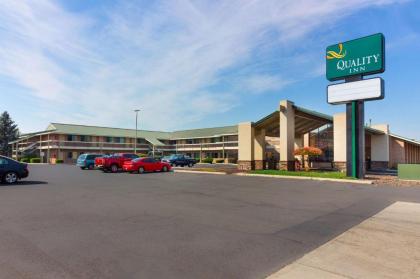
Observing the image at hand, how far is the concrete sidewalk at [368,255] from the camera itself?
4.79 meters

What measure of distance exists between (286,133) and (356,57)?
8.21 meters

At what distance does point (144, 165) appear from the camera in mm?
28281

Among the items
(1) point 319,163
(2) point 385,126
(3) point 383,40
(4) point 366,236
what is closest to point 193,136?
(1) point 319,163

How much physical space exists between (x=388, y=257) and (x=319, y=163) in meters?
31.6

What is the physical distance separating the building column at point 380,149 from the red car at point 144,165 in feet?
67.7

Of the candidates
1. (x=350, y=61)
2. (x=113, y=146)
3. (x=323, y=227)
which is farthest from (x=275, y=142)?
(x=323, y=227)

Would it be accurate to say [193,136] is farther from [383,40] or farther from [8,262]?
[8,262]

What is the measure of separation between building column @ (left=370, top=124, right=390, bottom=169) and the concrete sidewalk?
24.6m

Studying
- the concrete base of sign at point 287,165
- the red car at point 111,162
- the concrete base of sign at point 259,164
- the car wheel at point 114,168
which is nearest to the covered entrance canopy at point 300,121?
the concrete base of sign at point 259,164

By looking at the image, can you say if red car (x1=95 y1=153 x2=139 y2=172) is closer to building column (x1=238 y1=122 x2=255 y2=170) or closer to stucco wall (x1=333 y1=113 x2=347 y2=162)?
building column (x1=238 y1=122 x2=255 y2=170)

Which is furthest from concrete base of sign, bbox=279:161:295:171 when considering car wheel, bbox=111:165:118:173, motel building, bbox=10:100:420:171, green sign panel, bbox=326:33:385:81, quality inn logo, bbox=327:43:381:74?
car wheel, bbox=111:165:118:173

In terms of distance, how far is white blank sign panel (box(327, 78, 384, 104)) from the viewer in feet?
65.7

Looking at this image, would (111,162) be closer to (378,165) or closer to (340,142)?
(340,142)

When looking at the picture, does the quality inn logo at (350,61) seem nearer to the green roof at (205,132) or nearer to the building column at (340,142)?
the building column at (340,142)
